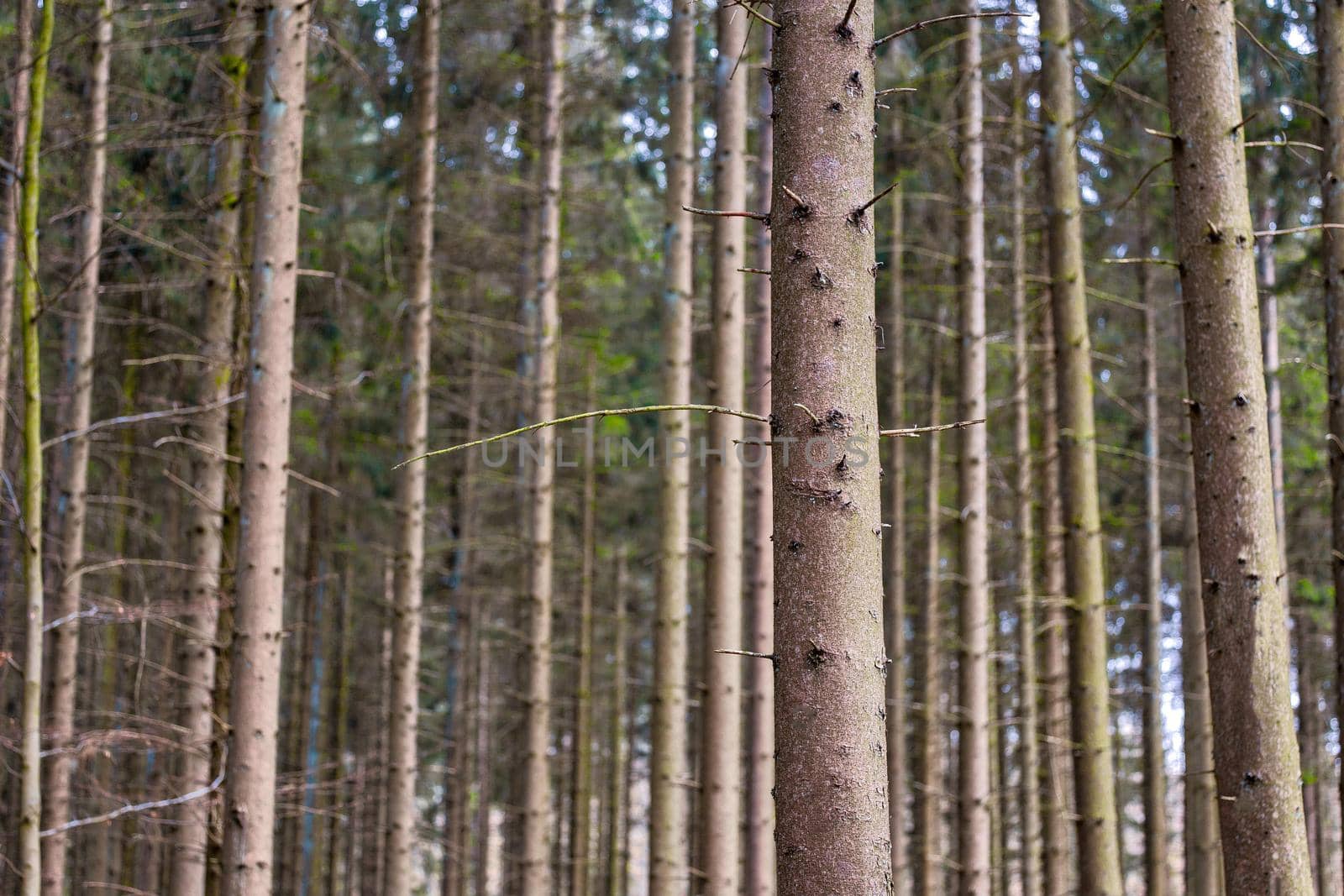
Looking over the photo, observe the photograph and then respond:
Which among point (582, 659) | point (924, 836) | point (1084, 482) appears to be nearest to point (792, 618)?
point (1084, 482)

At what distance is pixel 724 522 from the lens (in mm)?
8203

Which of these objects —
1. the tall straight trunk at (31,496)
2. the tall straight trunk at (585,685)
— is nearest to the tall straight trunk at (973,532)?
the tall straight trunk at (585,685)

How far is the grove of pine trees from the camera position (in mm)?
4035

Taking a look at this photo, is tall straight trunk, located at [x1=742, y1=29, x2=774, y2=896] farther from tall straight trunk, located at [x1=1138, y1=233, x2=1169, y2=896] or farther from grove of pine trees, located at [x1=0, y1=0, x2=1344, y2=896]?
tall straight trunk, located at [x1=1138, y1=233, x2=1169, y2=896]

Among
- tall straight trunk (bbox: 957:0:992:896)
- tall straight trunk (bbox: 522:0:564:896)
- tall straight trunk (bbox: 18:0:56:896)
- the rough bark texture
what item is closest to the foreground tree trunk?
tall straight trunk (bbox: 957:0:992:896)

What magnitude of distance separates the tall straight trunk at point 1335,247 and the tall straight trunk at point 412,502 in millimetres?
6253

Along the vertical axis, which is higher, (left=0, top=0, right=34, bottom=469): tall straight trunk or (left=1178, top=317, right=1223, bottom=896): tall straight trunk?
(left=0, top=0, right=34, bottom=469): tall straight trunk

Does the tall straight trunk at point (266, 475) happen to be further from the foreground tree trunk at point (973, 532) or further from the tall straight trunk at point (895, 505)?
the tall straight trunk at point (895, 505)

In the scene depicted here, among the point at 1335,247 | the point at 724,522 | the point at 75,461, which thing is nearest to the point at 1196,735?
the point at 724,522

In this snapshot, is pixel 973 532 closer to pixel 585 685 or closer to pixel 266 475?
pixel 266 475

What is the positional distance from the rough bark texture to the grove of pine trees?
0.01m

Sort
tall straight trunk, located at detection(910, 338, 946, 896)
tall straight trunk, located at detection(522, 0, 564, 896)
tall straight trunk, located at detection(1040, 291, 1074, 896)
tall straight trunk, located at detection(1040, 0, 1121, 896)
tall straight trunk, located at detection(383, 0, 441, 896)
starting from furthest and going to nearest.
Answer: tall straight trunk, located at detection(910, 338, 946, 896), tall straight trunk, located at detection(1040, 291, 1074, 896), tall straight trunk, located at detection(522, 0, 564, 896), tall straight trunk, located at detection(383, 0, 441, 896), tall straight trunk, located at detection(1040, 0, 1121, 896)

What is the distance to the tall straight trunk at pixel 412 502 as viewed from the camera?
9023 millimetres

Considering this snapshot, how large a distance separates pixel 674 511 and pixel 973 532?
8.63 ft
